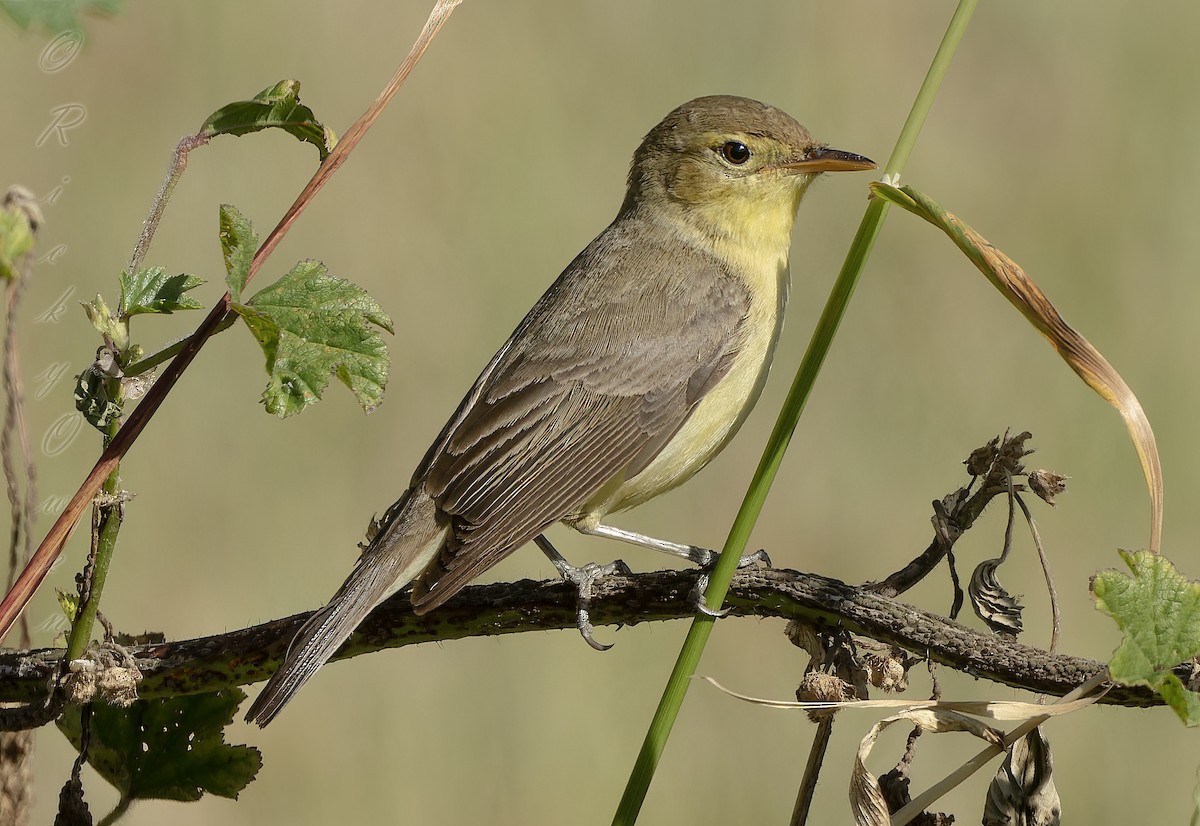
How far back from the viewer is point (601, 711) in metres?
6.66

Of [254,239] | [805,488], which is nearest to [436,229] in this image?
[805,488]

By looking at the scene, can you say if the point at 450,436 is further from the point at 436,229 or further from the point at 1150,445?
the point at 436,229

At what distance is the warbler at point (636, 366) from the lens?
3867 millimetres

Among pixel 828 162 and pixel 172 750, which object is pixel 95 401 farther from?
pixel 828 162

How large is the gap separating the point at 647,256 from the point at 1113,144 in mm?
4633

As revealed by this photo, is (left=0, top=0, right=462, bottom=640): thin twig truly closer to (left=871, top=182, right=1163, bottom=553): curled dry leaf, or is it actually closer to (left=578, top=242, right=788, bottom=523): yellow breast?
(left=871, top=182, right=1163, bottom=553): curled dry leaf

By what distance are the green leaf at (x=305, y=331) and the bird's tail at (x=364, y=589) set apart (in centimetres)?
79

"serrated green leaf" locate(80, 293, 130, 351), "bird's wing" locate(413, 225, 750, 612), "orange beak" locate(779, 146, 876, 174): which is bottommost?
"serrated green leaf" locate(80, 293, 130, 351)

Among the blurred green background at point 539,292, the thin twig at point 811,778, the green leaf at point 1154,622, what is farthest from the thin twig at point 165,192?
the blurred green background at point 539,292

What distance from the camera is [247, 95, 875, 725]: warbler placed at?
152 inches

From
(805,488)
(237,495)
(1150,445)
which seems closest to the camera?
(1150,445)

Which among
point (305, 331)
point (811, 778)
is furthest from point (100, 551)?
point (811, 778)

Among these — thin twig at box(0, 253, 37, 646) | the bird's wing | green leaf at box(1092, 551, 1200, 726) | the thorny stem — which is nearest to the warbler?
the bird's wing

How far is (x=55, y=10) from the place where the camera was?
3.16ft
